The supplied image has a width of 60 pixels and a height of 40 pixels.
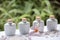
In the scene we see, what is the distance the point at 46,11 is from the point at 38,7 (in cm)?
12

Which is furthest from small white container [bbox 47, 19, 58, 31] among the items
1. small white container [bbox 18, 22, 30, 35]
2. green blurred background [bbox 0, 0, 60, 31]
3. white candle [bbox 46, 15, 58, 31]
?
green blurred background [bbox 0, 0, 60, 31]

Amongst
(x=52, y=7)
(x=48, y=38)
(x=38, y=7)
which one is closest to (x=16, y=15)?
(x=38, y=7)

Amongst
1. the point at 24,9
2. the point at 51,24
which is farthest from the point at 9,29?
the point at 24,9

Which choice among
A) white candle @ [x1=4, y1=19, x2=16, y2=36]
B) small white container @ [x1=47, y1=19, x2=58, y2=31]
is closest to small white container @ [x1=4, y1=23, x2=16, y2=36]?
white candle @ [x1=4, y1=19, x2=16, y2=36]

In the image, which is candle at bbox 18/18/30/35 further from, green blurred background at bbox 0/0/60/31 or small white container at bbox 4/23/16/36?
green blurred background at bbox 0/0/60/31

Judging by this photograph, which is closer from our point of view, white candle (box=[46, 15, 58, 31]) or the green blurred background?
white candle (box=[46, 15, 58, 31])

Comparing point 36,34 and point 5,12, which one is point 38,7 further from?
point 36,34

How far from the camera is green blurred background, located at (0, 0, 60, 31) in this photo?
79.3 inches

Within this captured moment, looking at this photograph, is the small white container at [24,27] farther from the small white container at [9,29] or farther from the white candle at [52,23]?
the white candle at [52,23]

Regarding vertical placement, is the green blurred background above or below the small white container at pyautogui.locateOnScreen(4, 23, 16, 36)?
above

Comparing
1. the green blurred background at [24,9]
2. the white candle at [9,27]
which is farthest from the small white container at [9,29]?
the green blurred background at [24,9]

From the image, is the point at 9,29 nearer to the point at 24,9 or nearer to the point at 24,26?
the point at 24,26

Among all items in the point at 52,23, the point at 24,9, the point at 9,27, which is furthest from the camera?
the point at 24,9

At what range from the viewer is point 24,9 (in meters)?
2.08
